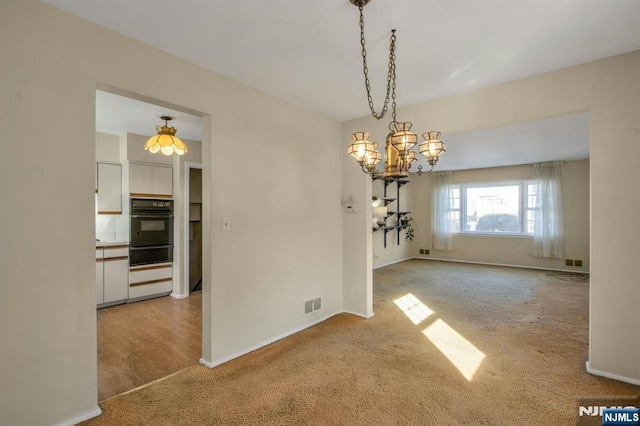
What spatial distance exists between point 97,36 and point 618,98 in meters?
3.76

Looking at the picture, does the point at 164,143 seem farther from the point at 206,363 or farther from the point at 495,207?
the point at 495,207

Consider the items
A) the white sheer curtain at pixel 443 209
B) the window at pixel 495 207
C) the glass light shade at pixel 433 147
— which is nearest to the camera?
the glass light shade at pixel 433 147

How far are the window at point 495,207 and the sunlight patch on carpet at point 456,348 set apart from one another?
4.97 metres

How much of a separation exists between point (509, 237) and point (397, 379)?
6.30m

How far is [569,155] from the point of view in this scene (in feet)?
19.6

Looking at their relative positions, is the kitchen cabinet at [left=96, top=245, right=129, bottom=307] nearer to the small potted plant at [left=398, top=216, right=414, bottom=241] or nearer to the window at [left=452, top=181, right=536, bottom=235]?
the small potted plant at [left=398, top=216, right=414, bottom=241]

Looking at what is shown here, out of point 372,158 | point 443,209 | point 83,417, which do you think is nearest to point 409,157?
point 372,158

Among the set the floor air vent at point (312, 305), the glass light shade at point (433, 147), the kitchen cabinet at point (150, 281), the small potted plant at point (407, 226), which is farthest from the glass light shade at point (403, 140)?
the small potted plant at point (407, 226)

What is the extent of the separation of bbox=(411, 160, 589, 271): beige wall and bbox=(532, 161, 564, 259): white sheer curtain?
162 mm

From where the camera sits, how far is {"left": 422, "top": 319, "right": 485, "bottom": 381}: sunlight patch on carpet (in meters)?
2.55

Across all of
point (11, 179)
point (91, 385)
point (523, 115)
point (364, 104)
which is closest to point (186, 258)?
point (91, 385)

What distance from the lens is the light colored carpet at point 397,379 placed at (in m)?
1.95

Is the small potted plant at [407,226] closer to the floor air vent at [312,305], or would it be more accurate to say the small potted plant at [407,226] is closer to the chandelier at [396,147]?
the floor air vent at [312,305]

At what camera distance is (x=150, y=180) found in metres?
4.51
